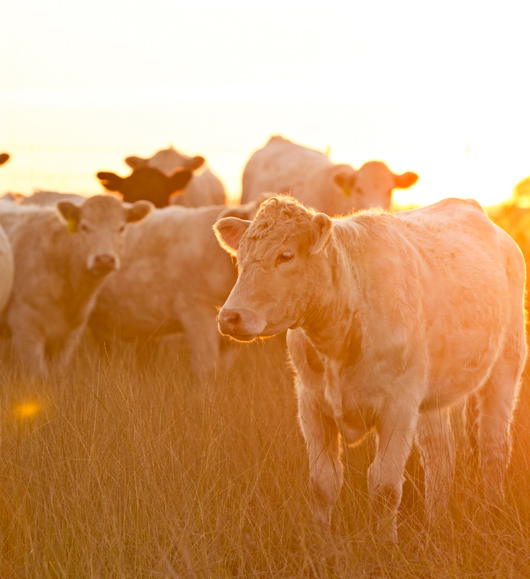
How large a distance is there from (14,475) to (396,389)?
1834 mm

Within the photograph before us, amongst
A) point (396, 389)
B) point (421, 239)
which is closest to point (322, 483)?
point (396, 389)

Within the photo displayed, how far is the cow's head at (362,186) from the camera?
34.7 feet

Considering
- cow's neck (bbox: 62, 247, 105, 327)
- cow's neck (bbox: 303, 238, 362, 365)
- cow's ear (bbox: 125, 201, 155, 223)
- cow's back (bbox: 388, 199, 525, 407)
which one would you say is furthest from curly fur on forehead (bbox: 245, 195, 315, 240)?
cow's ear (bbox: 125, 201, 155, 223)

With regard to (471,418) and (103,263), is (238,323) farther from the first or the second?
(103,263)

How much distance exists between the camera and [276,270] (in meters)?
3.24

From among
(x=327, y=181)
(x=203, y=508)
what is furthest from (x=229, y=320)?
(x=327, y=181)

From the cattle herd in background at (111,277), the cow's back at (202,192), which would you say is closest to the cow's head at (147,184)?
the cow's back at (202,192)

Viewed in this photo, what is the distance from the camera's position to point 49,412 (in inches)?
189

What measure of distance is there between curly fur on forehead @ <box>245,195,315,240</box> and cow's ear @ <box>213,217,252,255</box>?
0.69 feet

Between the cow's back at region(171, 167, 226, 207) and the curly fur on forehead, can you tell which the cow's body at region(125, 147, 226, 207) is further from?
the curly fur on forehead

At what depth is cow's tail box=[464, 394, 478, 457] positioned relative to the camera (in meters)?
4.78

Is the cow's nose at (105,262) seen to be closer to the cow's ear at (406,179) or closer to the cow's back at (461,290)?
the cow's back at (461,290)

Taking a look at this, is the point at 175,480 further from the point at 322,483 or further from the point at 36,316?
the point at 36,316

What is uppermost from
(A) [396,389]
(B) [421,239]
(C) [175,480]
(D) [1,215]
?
(B) [421,239]
